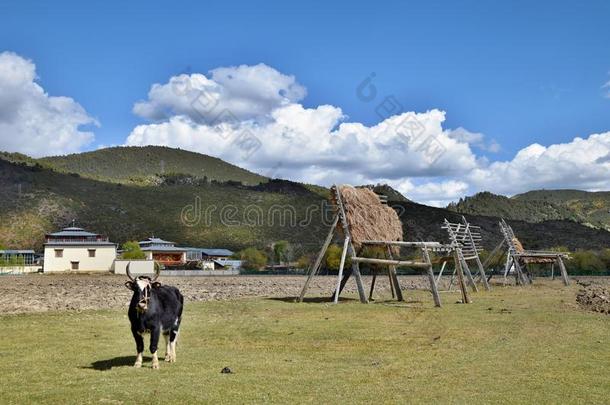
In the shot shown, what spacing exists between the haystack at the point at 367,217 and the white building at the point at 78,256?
193 feet

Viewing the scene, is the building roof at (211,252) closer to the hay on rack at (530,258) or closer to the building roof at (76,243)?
the building roof at (76,243)

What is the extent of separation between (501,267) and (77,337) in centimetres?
6697

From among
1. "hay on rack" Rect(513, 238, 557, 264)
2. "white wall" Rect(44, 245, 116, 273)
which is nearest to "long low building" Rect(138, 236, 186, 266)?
"white wall" Rect(44, 245, 116, 273)

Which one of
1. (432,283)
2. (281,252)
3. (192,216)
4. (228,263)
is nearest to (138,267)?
(228,263)

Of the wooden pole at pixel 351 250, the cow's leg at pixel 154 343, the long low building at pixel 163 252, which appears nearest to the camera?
the cow's leg at pixel 154 343

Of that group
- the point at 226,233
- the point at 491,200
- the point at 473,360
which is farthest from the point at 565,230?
the point at 473,360

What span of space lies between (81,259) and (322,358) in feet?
238

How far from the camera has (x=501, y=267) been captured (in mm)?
74000

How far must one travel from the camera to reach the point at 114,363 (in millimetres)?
11125

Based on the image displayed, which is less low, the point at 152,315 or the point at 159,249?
the point at 159,249

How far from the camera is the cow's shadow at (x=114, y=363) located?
10.7m

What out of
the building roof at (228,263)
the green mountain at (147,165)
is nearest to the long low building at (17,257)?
the building roof at (228,263)

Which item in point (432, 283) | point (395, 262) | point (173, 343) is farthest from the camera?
point (395, 262)

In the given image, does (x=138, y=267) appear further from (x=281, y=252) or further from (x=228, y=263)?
(x=281, y=252)
